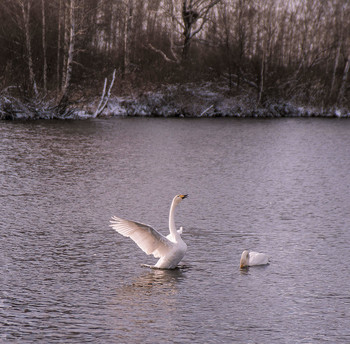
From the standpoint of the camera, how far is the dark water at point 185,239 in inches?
262

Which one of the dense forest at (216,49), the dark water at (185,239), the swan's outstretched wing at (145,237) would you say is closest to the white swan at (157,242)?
the swan's outstretched wing at (145,237)

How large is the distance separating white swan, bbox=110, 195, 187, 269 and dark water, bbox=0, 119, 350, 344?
0.68 ft

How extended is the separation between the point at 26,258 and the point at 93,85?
3576 centimetres

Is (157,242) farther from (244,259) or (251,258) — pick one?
(251,258)

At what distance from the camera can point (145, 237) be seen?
8.50 metres

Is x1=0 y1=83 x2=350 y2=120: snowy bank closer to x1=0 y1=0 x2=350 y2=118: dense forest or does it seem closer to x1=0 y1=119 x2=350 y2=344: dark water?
x1=0 y1=0 x2=350 y2=118: dense forest

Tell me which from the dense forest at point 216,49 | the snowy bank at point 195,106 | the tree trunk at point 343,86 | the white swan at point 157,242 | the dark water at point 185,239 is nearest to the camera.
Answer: the dark water at point 185,239

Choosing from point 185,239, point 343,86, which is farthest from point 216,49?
point 185,239

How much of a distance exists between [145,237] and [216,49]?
143 feet

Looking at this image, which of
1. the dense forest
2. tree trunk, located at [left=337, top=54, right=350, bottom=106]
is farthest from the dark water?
tree trunk, located at [left=337, top=54, right=350, bottom=106]

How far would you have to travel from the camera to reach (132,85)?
44125 millimetres

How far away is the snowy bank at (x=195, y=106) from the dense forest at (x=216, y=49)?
24.9 inches

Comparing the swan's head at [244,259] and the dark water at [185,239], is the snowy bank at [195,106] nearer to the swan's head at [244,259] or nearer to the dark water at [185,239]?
the dark water at [185,239]

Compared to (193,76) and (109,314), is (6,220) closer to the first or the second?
(109,314)
